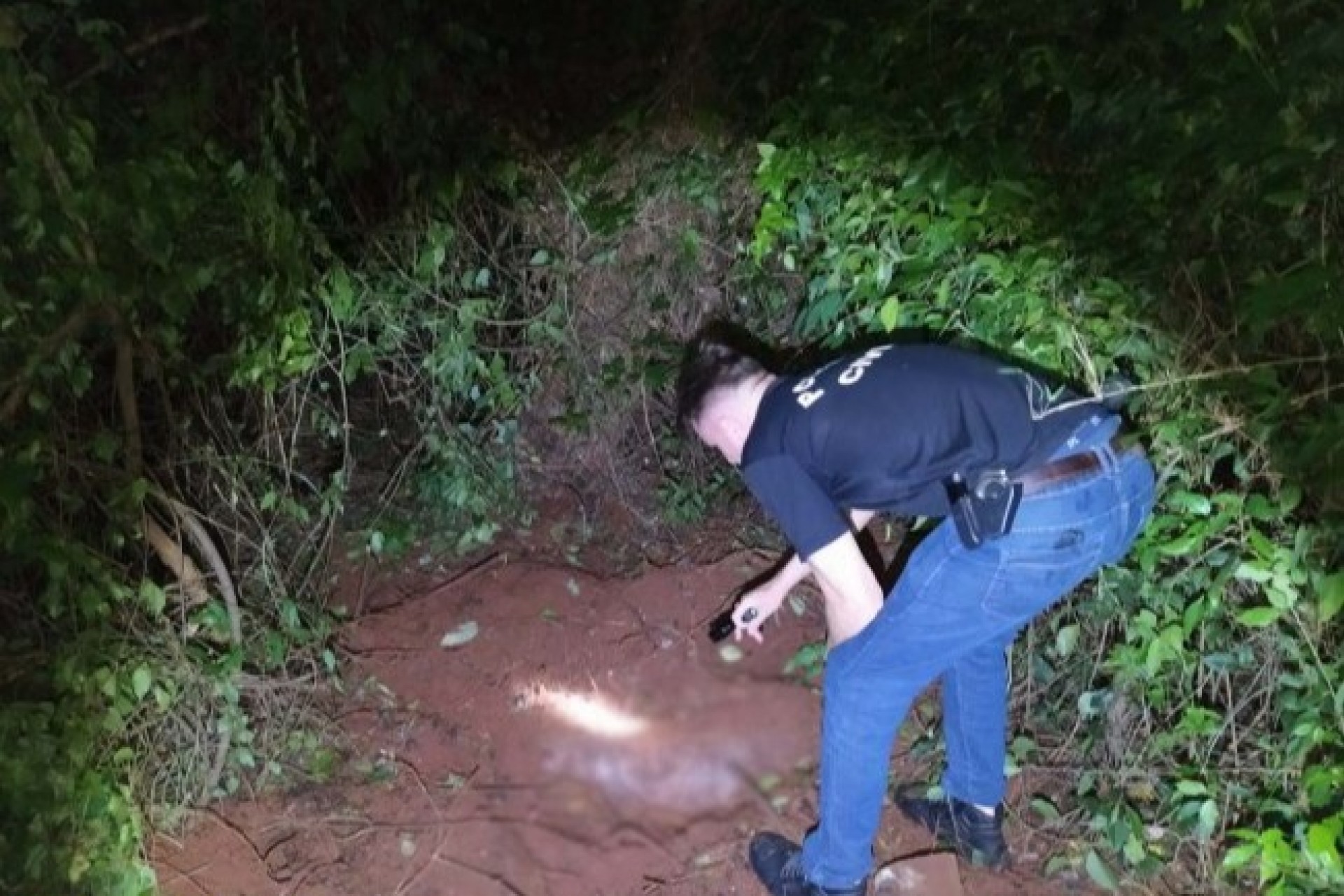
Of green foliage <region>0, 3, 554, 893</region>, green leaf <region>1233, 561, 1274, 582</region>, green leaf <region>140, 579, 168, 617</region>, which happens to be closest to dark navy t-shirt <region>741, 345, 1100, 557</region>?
green leaf <region>1233, 561, 1274, 582</region>

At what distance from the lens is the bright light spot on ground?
364 centimetres

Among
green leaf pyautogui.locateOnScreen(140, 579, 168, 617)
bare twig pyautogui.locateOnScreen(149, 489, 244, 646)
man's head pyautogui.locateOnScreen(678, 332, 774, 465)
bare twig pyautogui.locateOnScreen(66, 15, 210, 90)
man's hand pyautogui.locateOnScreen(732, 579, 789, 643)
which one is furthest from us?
bare twig pyautogui.locateOnScreen(66, 15, 210, 90)

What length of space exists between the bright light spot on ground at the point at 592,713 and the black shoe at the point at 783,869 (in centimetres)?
64

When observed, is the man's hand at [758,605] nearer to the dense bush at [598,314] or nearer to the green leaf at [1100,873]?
the dense bush at [598,314]

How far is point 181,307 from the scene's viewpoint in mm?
3070

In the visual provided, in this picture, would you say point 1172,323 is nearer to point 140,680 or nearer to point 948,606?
point 948,606

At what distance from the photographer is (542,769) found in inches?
139

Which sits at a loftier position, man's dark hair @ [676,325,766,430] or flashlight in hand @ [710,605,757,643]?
man's dark hair @ [676,325,766,430]

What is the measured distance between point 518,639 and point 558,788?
665 millimetres

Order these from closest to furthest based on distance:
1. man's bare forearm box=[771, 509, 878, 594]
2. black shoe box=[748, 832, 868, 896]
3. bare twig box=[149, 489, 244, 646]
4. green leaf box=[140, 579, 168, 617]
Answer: black shoe box=[748, 832, 868, 896], man's bare forearm box=[771, 509, 878, 594], green leaf box=[140, 579, 168, 617], bare twig box=[149, 489, 244, 646]

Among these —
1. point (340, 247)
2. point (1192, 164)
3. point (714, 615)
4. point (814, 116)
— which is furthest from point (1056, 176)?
point (340, 247)

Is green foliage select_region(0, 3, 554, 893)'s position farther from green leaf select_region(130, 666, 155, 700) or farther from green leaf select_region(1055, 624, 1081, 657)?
green leaf select_region(1055, 624, 1081, 657)

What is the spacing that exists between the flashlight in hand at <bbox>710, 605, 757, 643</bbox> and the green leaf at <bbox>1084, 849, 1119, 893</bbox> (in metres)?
1.13

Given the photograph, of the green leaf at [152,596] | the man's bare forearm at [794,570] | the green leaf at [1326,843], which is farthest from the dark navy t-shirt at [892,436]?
the green leaf at [152,596]
